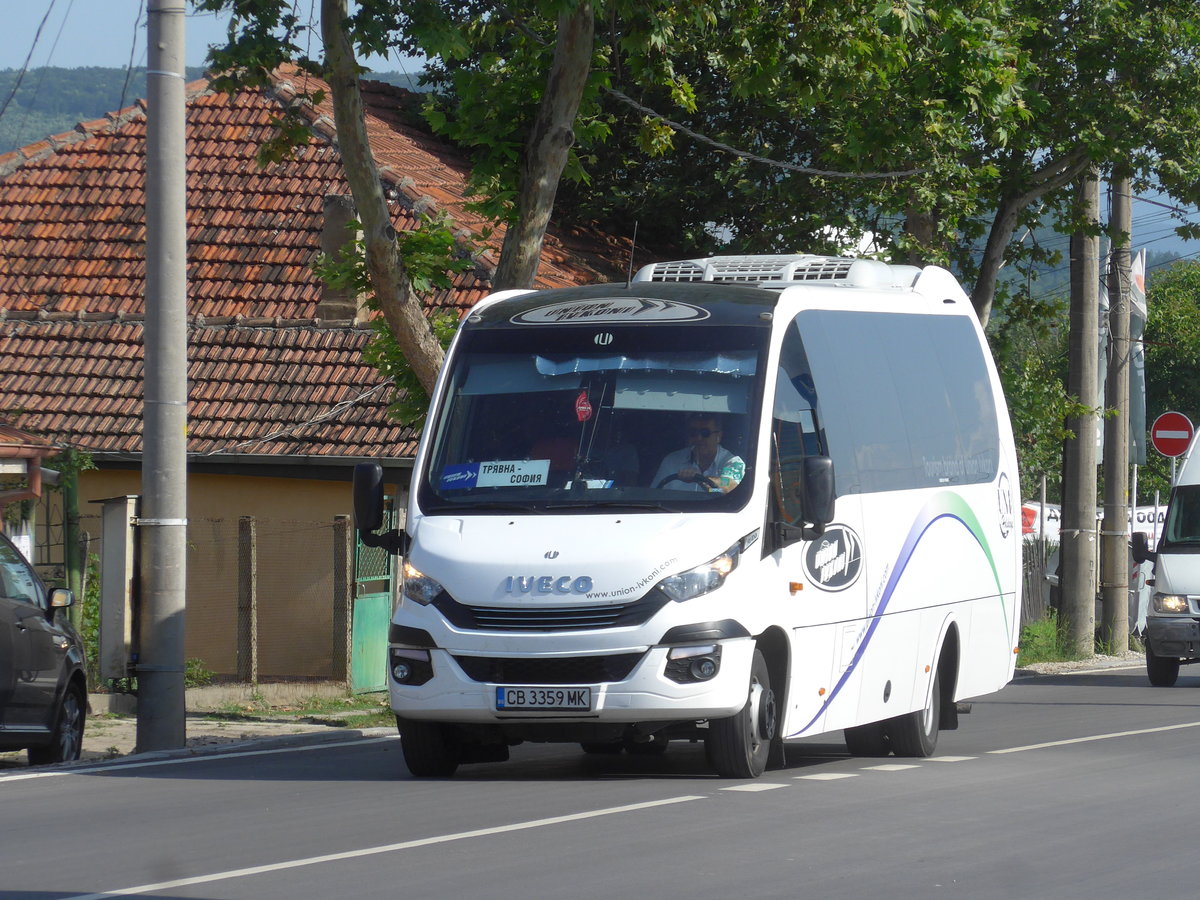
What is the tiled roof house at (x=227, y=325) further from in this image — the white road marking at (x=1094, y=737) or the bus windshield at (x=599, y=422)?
the bus windshield at (x=599, y=422)

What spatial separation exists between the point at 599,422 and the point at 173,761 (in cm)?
382

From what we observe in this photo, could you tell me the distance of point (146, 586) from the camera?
13.5 m

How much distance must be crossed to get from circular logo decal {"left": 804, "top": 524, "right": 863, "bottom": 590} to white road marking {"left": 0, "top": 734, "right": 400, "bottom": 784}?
404 centimetres

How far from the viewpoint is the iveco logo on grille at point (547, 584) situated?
409 inches

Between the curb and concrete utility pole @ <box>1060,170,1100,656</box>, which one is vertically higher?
concrete utility pole @ <box>1060,170,1100,656</box>

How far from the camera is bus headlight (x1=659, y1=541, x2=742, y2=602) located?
1041cm

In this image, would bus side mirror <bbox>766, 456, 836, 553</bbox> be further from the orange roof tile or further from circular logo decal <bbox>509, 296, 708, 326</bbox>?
the orange roof tile

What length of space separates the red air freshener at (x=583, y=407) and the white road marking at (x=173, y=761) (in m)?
3.60

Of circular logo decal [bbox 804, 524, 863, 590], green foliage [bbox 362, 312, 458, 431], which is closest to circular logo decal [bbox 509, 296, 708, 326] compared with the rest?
circular logo decal [bbox 804, 524, 863, 590]

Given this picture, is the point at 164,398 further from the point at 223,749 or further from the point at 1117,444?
the point at 1117,444

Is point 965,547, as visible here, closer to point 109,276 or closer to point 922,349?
point 922,349

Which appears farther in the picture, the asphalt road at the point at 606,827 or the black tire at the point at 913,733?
the black tire at the point at 913,733

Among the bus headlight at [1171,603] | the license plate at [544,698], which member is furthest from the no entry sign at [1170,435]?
the license plate at [544,698]

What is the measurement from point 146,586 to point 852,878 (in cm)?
709
